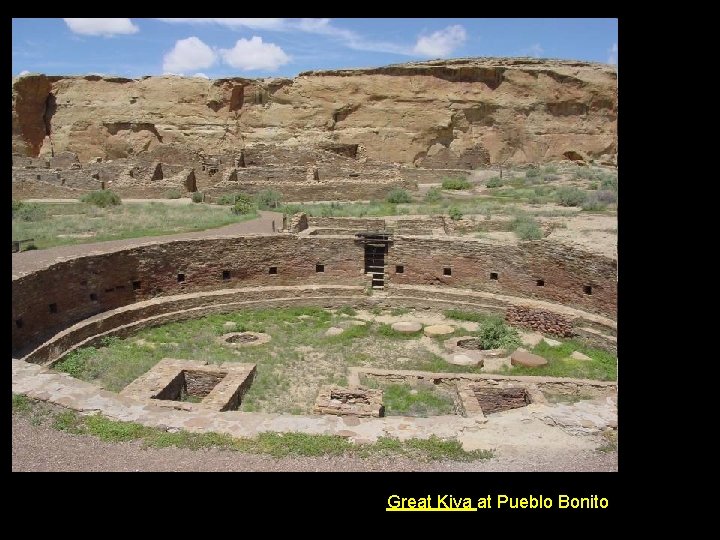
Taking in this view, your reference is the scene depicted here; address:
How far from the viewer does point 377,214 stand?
77.2 ft

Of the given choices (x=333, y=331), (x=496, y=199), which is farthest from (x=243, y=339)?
(x=496, y=199)

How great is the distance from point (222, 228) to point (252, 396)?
1044 cm

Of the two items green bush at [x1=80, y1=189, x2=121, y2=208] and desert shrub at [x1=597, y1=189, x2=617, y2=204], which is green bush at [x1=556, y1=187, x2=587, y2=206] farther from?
green bush at [x1=80, y1=189, x2=121, y2=208]

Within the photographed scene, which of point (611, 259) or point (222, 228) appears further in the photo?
point (222, 228)

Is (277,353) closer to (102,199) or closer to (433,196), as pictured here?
(102,199)

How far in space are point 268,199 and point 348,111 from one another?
21.9 metres

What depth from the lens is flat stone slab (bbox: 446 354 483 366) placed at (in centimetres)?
1225

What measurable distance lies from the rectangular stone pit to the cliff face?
36.4 meters

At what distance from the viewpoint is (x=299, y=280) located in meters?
16.9

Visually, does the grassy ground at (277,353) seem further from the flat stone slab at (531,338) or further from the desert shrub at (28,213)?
the desert shrub at (28,213)

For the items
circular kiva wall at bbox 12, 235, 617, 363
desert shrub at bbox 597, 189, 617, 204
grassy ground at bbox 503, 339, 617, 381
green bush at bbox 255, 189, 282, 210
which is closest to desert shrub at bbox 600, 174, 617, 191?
desert shrub at bbox 597, 189, 617, 204
